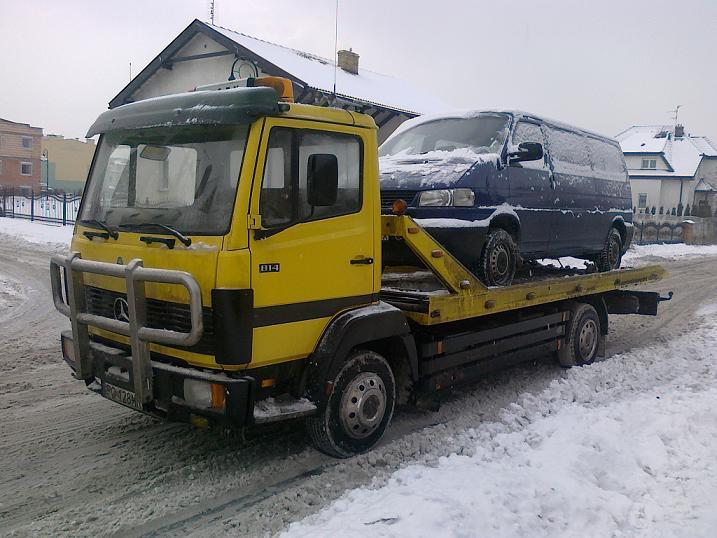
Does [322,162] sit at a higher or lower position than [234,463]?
higher

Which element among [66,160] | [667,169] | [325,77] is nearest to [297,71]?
[325,77]

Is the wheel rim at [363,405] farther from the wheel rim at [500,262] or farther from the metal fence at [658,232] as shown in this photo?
the metal fence at [658,232]

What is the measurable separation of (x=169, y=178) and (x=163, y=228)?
464 millimetres

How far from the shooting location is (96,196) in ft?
15.7

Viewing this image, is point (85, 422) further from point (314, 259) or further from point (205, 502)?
point (314, 259)

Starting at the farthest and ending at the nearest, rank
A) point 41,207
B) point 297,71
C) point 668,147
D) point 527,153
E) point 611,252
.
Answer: point 668,147 < point 41,207 < point 297,71 < point 611,252 < point 527,153

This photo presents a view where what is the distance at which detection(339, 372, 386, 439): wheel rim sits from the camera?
4645 mm

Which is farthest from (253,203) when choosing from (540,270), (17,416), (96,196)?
(540,270)

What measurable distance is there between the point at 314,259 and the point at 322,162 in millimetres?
670

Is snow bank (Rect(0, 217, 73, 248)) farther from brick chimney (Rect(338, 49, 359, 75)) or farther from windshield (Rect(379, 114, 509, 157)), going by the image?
windshield (Rect(379, 114, 509, 157))

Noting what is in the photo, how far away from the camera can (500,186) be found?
6477 mm

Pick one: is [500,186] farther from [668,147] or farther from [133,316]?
[668,147]

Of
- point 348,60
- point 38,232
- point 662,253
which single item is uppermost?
point 348,60

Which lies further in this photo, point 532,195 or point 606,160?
point 606,160
